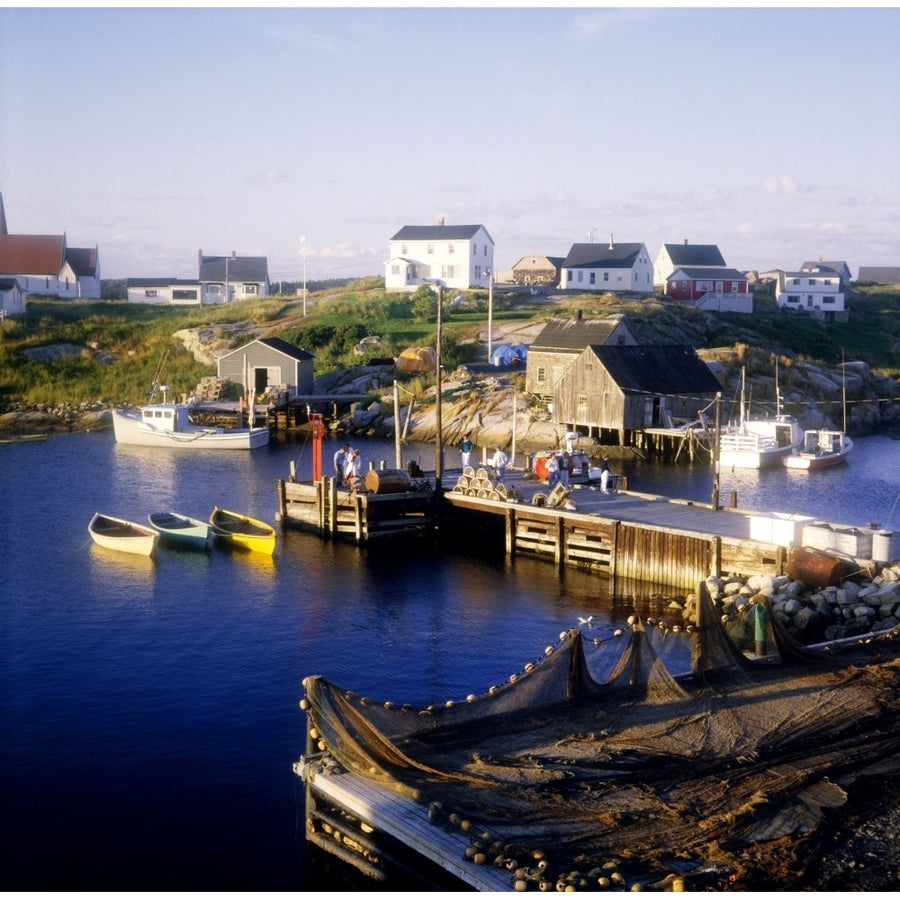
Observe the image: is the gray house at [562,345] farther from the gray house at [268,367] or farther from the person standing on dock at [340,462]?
the person standing on dock at [340,462]

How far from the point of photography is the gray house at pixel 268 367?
69875mm

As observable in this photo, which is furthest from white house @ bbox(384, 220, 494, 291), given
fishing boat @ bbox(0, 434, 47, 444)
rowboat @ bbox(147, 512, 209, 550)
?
rowboat @ bbox(147, 512, 209, 550)

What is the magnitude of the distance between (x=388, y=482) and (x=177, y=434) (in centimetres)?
2526

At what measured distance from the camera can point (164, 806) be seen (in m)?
18.0

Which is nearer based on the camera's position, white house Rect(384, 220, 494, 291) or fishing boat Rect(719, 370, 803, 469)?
fishing boat Rect(719, 370, 803, 469)

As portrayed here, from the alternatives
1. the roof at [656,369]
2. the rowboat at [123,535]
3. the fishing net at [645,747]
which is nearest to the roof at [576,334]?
the roof at [656,369]

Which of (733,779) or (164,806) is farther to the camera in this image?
(164,806)

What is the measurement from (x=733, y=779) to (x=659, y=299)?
259ft

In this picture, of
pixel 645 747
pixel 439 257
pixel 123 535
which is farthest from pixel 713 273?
pixel 645 747

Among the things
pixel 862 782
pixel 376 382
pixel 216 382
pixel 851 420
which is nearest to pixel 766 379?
pixel 851 420

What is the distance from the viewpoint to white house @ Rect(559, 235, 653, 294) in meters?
103

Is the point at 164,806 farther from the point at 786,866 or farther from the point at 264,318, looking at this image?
the point at 264,318

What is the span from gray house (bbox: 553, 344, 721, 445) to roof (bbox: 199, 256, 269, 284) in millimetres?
59021

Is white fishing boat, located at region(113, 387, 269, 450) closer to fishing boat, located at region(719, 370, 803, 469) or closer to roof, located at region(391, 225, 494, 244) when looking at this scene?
fishing boat, located at region(719, 370, 803, 469)
